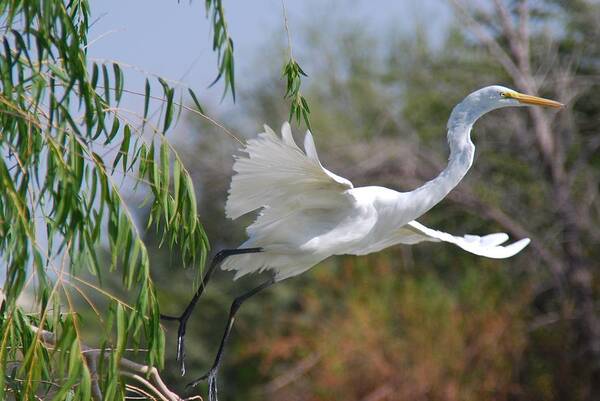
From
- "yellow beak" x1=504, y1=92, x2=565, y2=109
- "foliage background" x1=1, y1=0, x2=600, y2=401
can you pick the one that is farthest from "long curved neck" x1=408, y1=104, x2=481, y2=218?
"foliage background" x1=1, y1=0, x2=600, y2=401

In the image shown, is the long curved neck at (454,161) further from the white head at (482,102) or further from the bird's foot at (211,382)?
the bird's foot at (211,382)

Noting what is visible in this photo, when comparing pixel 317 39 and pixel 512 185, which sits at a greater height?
pixel 317 39

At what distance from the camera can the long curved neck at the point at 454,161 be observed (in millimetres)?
3396

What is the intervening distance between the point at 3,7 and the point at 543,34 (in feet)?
23.1

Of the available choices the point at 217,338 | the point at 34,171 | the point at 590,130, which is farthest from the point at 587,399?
the point at 34,171

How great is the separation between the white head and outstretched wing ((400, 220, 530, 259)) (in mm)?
450

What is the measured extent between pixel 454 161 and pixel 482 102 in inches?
9.1

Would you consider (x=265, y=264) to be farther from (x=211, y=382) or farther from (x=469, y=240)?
(x=469, y=240)

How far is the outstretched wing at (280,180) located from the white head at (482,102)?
440 mm

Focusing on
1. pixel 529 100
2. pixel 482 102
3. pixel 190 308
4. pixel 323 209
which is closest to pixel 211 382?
pixel 190 308

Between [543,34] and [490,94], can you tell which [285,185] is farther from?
[543,34]

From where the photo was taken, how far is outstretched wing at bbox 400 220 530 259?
3779 mm

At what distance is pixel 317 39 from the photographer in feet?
40.8

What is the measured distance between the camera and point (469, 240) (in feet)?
12.9
